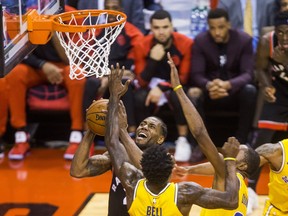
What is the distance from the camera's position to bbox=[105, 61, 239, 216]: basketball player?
4008 mm

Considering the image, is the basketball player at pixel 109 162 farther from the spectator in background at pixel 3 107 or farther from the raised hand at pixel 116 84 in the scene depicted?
the spectator in background at pixel 3 107

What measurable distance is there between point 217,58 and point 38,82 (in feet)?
6.33

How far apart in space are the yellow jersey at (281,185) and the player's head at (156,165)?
1.30 meters

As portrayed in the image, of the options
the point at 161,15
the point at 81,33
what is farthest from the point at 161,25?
the point at 81,33

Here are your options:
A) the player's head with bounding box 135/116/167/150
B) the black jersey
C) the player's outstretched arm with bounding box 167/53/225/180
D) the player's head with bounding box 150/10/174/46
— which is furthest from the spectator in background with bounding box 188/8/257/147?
the player's outstretched arm with bounding box 167/53/225/180

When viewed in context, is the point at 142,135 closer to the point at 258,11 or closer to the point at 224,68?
the point at 224,68

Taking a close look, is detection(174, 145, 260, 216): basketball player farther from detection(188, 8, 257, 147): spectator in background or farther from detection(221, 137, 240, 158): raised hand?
detection(188, 8, 257, 147): spectator in background

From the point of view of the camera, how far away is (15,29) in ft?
17.1

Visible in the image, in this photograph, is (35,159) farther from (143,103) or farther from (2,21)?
(2,21)

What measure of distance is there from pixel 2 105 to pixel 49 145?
2.69 feet

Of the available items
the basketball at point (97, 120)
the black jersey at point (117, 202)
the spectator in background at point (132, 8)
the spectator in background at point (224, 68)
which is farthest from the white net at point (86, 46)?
the spectator in background at point (132, 8)

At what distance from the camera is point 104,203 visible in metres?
6.79

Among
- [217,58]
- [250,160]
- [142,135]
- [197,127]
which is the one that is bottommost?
[217,58]

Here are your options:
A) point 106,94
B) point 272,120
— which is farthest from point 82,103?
point 272,120
